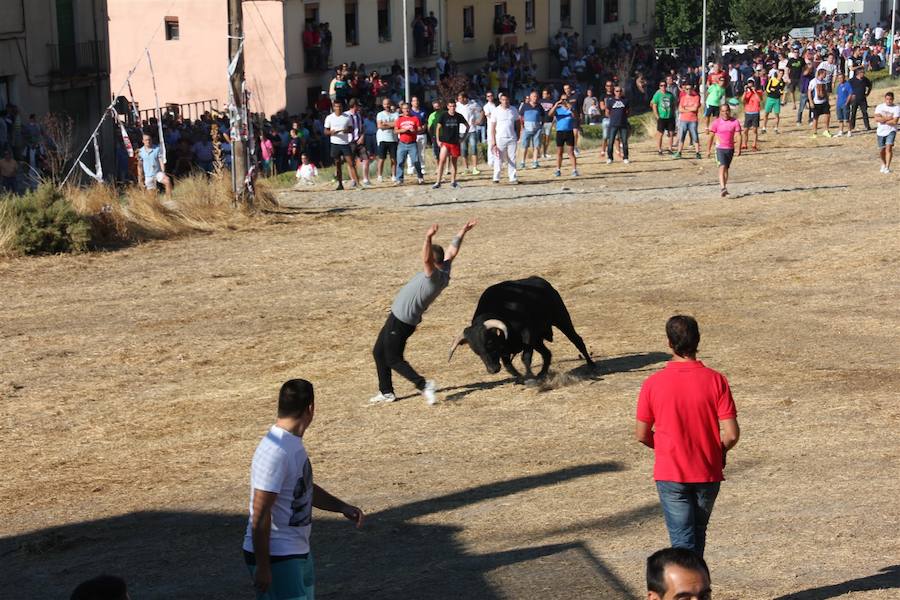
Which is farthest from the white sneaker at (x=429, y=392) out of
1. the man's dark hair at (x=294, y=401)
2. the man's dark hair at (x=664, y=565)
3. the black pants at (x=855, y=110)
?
the black pants at (x=855, y=110)

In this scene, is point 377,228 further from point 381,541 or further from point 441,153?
point 381,541

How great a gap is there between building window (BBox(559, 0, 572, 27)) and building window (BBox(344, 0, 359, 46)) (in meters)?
16.7

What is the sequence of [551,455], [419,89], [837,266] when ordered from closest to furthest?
[551,455], [837,266], [419,89]

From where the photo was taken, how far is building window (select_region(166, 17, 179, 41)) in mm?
44147

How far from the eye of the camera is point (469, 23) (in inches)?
2084

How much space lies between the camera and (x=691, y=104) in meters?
28.1

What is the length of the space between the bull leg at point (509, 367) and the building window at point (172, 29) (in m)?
34.4

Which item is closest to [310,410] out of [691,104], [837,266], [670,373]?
[670,373]

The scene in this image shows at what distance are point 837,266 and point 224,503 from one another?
34.9 feet

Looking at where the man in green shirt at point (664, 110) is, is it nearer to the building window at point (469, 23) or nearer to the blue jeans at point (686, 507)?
the blue jeans at point (686, 507)

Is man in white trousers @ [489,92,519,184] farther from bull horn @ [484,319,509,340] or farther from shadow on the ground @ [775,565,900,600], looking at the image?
shadow on the ground @ [775,565,900,600]

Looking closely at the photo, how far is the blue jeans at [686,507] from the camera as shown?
6527mm

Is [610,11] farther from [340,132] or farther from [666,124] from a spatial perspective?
[340,132]

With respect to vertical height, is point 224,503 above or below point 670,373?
below
